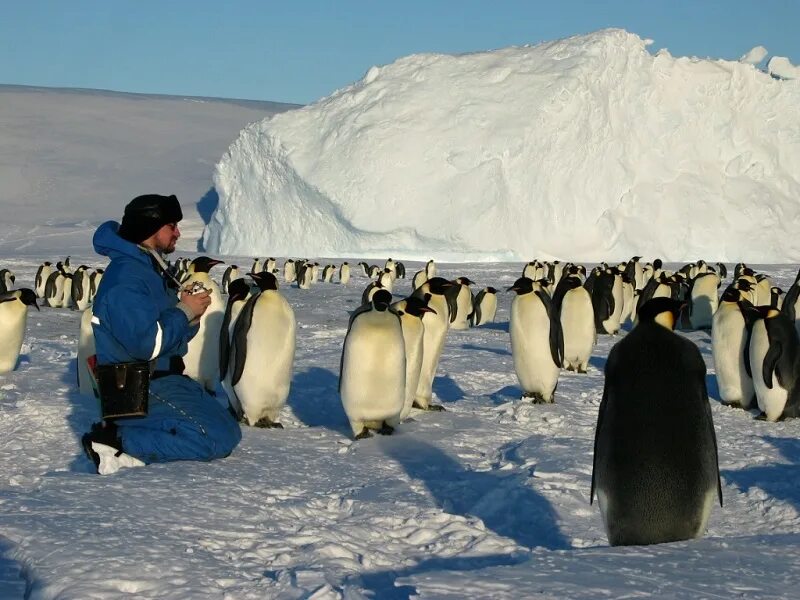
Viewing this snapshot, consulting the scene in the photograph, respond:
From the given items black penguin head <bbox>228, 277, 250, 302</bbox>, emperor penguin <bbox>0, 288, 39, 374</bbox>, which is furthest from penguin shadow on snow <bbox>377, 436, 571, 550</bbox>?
emperor penguin <bbox>0, 288, 39, 374</bbox>

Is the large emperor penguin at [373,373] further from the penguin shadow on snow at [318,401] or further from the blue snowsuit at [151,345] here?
the blue snowsuit at [151,345]

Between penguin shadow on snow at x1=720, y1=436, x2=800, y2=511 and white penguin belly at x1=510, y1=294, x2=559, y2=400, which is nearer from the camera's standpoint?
penguin shadow on snow at x1=720, y1=436, x2=800, y2=511

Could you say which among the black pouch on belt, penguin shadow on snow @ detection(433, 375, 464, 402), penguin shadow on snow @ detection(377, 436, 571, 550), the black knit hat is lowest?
penguin shadow on snow @ detection(377, 436, 571, 550)

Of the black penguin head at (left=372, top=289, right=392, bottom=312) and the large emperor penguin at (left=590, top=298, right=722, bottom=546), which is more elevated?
the black penguin head at (left=372, top=289, right=392, bottom=312)

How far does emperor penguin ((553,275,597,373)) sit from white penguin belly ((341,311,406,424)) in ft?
10.0

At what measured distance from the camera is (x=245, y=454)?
13.9 feet

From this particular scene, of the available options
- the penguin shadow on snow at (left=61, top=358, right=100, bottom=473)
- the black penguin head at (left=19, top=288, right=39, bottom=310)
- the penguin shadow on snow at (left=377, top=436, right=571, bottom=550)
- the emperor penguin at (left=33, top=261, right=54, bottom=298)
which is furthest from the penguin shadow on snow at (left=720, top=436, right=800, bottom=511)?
the emperor penguin at (left=33, top=261, right=54, bottom=298)

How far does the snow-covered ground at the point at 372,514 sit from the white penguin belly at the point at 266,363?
0.66 feet

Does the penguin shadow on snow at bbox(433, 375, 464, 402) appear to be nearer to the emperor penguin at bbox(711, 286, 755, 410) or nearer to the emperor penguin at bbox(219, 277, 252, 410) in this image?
the emperor penguin at bbox(219, 277, 252, 410)

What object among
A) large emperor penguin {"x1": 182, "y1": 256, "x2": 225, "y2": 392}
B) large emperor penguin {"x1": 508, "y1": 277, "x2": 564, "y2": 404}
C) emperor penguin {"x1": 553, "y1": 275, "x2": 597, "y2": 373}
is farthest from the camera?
emperor penguin {"x1": 553, "y1": 275, "x2": 597, "y2": 373}

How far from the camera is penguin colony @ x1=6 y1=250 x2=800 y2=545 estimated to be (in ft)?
9.55

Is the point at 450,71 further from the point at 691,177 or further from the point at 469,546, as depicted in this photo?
the point at 469,546

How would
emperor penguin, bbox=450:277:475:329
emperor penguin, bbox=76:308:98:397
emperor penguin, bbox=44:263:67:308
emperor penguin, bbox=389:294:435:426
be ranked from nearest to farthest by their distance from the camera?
emperor penguin, bbox=389:294:435:426 < emperor penguin, bbox=76:308:98:397 < emperor penguin, bbox=450:277:475:329 < emperor penguin, bbox=44:263:67:308

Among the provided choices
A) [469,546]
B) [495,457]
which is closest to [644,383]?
[469,546]
